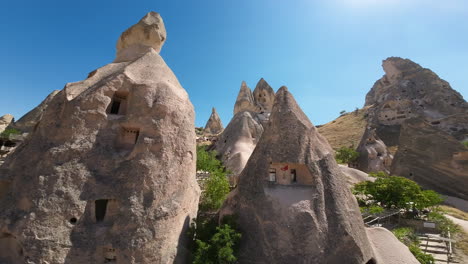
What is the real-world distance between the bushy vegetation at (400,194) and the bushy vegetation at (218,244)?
1452 cm

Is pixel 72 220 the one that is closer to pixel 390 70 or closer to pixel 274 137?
pixel 274 137

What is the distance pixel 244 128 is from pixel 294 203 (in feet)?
58.9

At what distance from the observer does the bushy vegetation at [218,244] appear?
7418 millimetres

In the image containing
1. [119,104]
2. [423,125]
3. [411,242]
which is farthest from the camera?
[423,125]

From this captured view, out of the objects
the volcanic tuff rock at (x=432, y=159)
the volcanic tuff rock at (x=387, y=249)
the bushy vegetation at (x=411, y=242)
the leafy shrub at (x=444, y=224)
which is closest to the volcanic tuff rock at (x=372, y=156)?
the volcanic tuff rock at (x=432, y=159)

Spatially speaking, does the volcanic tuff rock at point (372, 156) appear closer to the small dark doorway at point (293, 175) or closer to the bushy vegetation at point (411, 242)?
the bushy vegetation at point (411, 242)

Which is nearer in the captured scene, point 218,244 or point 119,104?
point 218,244

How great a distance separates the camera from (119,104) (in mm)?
9859

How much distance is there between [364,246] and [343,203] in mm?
1420

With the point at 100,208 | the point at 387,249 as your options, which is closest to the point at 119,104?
the point at 100,208

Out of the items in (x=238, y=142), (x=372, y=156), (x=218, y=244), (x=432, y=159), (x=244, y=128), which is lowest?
(x=218, y=244)

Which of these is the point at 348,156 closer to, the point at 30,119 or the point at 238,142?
the point at 238,142

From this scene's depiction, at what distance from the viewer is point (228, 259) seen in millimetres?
7371

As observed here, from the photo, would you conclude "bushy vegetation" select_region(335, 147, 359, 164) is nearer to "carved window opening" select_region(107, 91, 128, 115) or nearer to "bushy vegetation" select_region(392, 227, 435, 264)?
"bushy vegetation" select_region(392, 227, 435, 264)
